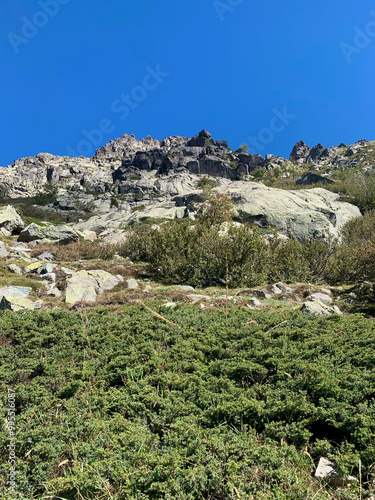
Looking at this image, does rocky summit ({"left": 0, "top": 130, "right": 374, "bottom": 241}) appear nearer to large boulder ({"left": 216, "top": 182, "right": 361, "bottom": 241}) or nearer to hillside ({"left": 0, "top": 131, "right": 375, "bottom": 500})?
large boulder ({"left": 216, "top": 182, "right": 361, "bottom": 241})

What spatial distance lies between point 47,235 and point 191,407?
→ 23.2 metres

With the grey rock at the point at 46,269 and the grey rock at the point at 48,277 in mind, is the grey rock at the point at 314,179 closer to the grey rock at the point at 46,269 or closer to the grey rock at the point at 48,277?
the grey rock at the point at 46,269

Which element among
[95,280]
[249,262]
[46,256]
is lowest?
[95,280]

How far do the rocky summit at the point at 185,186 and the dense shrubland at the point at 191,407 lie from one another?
20814mm

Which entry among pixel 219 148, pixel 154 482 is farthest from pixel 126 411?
pixel 219 148

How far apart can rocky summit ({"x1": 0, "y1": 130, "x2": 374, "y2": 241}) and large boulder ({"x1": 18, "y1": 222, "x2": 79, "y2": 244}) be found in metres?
0.10

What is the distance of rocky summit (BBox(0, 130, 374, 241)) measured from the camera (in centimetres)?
3094

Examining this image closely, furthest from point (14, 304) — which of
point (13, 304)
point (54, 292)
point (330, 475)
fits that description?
point (330, 475)

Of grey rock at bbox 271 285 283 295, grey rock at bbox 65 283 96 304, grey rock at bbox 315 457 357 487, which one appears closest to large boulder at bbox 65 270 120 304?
grey rock at bbox 65 283 96 304

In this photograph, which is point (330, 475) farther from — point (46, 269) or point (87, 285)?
point (46, 269)

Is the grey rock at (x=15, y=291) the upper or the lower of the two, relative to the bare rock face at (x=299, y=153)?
lower

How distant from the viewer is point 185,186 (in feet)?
309

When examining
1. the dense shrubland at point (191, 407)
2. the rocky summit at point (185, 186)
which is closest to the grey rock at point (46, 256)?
the rocky summit at point (185, 186)

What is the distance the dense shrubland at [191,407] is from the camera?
2.67 m
